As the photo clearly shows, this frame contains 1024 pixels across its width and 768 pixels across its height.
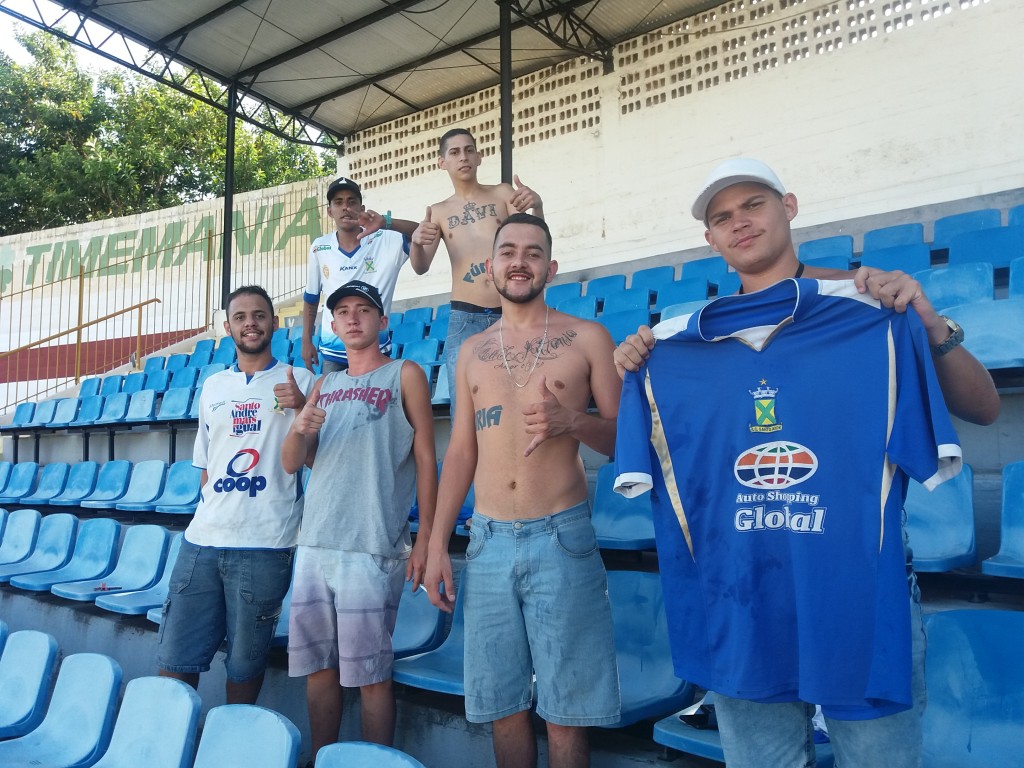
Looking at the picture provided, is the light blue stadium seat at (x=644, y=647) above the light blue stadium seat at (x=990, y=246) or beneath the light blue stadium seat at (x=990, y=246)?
beneath

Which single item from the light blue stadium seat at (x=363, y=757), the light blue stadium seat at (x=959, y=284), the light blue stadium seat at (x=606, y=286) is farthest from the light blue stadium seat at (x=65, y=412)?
the light blue stadium seat at (x=959, y=284)

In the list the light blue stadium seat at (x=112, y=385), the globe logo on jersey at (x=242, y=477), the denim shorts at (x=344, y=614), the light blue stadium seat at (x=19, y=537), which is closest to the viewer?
the denim shorts at (x=344, y=614)

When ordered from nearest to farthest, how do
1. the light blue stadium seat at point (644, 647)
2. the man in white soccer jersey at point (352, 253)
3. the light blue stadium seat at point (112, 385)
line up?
the light blue stadium seat at point (644, 647) < the man in white soccer jersey at point (352, 253) < the light blue stadium seat at point (112, 385)

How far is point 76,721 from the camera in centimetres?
256

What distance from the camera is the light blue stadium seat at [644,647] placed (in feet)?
7.83

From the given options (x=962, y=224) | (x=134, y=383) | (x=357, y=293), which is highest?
(x=962, y=224)

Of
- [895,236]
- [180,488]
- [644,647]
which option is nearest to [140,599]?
[180,488]

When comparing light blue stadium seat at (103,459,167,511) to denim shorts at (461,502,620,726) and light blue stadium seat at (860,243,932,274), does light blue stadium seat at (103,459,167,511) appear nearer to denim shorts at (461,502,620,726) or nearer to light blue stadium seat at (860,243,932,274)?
denim shorts at (461,502,620,726)

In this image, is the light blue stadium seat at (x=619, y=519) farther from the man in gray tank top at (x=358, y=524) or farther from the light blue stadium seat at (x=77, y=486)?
the light blue stadium seat at (x=77, y=486)

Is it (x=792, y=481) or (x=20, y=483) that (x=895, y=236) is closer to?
(x=792, y=481)

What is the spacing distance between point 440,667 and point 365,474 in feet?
2.56

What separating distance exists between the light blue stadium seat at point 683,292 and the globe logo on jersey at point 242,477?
131 inches

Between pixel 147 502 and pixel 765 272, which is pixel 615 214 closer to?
pixel 147 502

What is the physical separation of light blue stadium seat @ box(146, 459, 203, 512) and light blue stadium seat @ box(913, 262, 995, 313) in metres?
4.63
